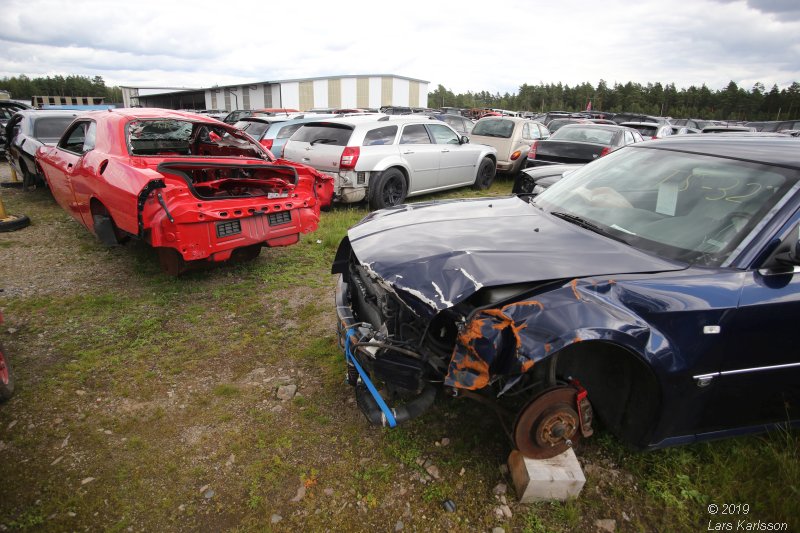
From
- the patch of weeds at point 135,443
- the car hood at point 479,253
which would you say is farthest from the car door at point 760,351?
the patch of weeds at point 135,443

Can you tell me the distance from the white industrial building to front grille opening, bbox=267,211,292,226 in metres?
39.4

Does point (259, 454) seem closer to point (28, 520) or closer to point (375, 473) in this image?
point (375, 473)

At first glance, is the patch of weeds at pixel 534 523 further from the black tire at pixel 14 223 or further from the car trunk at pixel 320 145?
the black tire at pixel 14 223

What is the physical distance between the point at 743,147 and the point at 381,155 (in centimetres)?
516

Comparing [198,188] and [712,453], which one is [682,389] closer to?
[712,453]

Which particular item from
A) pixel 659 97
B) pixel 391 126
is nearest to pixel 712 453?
pixel 391 126

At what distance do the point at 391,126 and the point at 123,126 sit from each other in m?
4.18

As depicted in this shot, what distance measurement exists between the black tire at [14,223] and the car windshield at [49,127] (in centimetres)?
216

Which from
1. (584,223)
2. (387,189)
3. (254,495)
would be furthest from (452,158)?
(254,495)

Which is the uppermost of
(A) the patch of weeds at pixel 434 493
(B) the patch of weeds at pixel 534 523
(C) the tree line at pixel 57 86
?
(C) the tree line at pixel 57 86

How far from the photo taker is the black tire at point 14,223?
5.91 meters

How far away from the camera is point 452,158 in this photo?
8.45 metres

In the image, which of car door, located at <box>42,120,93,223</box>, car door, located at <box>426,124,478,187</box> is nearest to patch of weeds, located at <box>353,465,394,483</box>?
car door, located at <box>42,120,93,223</box>

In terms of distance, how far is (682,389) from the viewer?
79.4 inches
